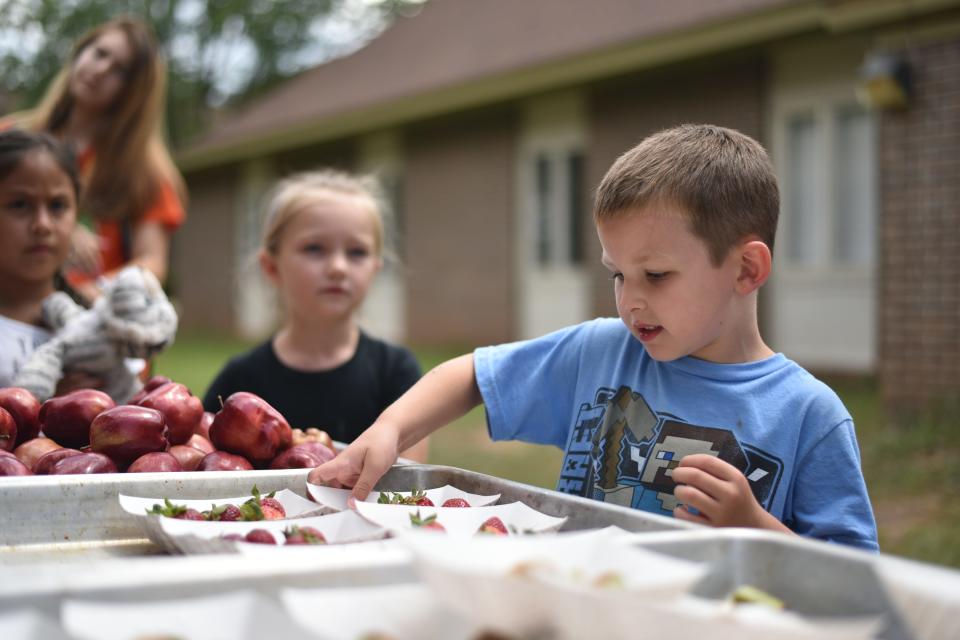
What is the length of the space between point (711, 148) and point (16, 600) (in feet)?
5.39

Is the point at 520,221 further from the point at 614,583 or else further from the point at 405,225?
the point at 614,583

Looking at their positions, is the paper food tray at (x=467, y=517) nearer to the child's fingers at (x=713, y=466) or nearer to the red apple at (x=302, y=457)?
the child's fingers at (x=713, y=466)

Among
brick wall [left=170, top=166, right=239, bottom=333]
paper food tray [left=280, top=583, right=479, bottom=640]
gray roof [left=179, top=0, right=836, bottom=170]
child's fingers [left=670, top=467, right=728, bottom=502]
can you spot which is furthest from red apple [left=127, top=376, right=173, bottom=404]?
brick wall [left=170, top=166, right=239, bottom=333]

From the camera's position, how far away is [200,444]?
2271mm

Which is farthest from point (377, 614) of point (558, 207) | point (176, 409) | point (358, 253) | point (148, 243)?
point (558, 207)

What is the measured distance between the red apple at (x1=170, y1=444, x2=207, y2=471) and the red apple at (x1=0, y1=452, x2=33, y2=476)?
0.29 meters

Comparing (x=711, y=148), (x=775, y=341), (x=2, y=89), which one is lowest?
(x=775, y=341)

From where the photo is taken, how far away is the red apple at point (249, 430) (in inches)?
85.3

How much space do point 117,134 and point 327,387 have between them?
1.41m

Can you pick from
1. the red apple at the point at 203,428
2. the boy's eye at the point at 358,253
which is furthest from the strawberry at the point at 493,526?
the boy's eye at the point at 358,253

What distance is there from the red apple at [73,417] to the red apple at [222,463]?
0.96 ft

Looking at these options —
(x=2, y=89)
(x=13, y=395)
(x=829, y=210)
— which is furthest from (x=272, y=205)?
(x=2, y=89)

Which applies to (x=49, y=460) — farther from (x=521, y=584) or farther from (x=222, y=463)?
(x=521, y=584)

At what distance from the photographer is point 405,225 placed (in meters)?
18.2
